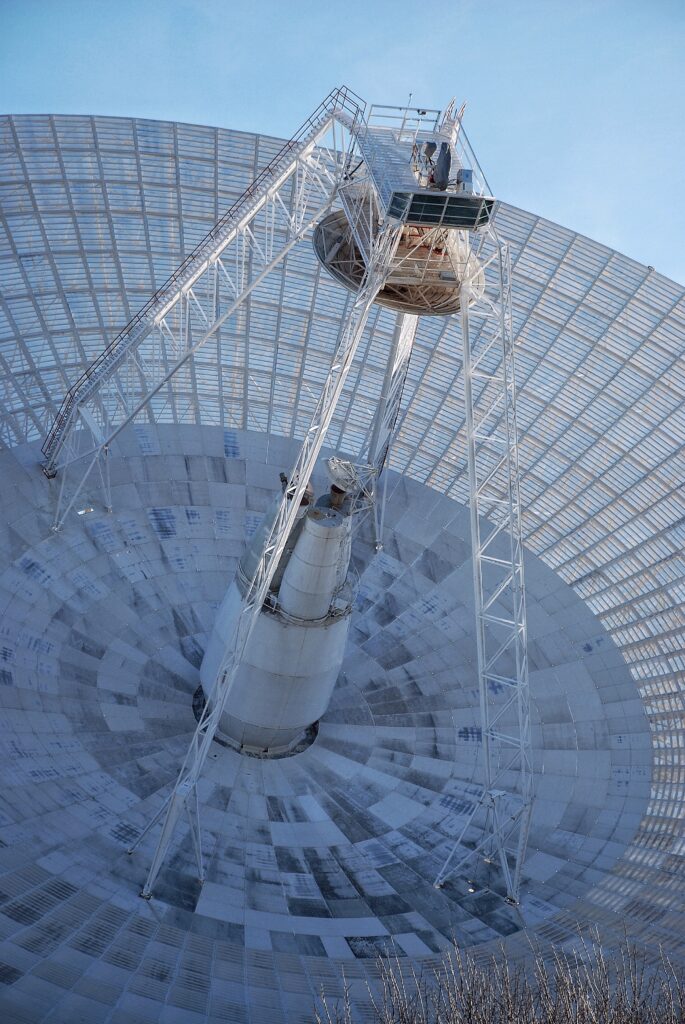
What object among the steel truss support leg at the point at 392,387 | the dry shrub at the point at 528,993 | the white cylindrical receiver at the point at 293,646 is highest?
the steel truss support leg at the point at 392,387

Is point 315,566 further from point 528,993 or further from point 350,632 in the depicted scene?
point 528,993

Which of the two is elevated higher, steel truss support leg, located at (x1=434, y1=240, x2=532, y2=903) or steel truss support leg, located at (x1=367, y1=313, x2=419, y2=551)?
steel truss support leg, located at (x1=367, y1=313, x2=419, y2=551)

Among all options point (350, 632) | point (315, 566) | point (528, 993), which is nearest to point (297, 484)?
point (315, 566)

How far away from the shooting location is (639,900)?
113 feet

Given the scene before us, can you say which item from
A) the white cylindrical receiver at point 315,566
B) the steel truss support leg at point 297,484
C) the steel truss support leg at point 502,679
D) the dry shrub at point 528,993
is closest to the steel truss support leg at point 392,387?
the steel truss support leg at point 502,679

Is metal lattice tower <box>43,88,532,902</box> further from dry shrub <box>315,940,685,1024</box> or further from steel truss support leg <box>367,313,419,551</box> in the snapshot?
dry shrub <box>315,940,685,1024</box>

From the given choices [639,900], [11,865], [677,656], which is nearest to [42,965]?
[11,865]

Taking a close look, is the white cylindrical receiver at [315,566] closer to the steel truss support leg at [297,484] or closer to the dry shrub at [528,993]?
the steel truss support leg at [297,484]

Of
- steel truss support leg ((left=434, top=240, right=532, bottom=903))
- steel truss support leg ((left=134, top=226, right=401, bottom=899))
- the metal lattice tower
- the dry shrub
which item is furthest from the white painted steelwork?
the dry shrub

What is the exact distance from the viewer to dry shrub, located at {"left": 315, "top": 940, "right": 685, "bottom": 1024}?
2630 cm

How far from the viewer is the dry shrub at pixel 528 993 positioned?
26.3 metres

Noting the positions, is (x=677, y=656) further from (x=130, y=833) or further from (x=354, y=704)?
(x=130, y=833)

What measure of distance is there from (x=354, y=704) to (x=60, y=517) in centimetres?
1632

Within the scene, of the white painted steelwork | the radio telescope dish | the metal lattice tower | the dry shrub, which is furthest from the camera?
the white painted steelwork
